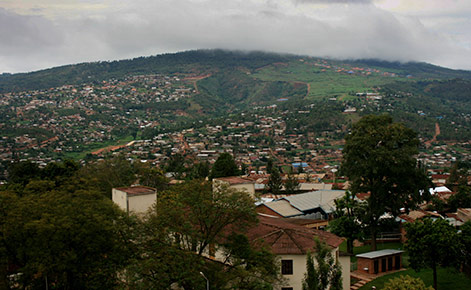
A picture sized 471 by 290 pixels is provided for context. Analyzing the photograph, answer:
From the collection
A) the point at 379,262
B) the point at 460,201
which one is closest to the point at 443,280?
the point at 379,262

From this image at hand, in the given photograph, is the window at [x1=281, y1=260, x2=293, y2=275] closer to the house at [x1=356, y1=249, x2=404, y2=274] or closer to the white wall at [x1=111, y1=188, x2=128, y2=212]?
the house at [x1=356, y1=249, x2=404, y2=274]

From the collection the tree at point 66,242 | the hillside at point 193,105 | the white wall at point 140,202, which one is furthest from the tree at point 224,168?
the hillside at point 193,105

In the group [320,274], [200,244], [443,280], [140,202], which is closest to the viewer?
[320,274]

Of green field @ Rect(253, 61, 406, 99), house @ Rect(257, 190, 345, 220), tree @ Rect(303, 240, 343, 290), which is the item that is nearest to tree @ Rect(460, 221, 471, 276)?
tree @ Rect(303, 240, 343, 290)

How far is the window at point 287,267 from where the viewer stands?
16703 mm

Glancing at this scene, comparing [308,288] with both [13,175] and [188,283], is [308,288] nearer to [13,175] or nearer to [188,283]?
[188,283]

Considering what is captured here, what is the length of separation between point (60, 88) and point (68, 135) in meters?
69.6

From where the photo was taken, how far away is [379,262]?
20797 mm

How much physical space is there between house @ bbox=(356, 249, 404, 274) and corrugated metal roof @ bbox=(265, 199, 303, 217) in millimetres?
10679

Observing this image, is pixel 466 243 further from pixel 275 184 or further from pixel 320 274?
pixel 275 184

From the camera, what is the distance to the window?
54.8ft

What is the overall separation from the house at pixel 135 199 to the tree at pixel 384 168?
11797 mm

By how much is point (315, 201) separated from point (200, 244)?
22102 millimetres

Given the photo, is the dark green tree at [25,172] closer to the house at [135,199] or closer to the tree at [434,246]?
the house at [135,199]
